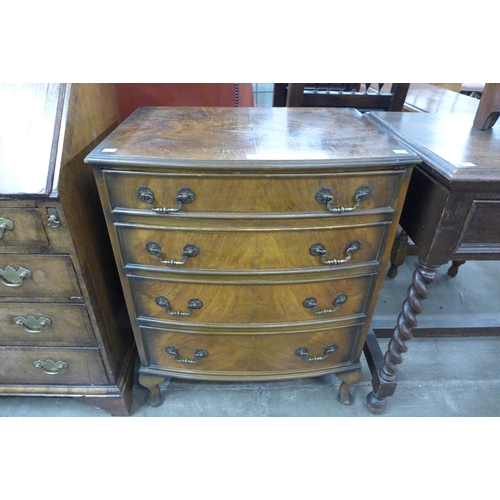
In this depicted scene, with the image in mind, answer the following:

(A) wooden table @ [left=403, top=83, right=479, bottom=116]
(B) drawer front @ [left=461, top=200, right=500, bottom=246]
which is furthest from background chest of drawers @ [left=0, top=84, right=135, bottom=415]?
(A) wooden table @ [left=403, top=83, right=479, bottom=116]

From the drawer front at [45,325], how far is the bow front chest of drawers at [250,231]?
171 mm

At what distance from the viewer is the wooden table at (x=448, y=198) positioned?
0.92 m

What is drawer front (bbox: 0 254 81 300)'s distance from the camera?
1009 millimetres

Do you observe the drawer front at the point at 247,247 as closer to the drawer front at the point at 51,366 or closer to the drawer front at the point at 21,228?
the drawer front at the point at 21,228

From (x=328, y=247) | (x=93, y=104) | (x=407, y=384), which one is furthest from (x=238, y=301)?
(x=407, y=384)

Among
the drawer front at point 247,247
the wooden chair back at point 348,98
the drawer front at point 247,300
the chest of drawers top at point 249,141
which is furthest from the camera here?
the wooden chair back at point 348,98

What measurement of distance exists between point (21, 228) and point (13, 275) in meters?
0.18

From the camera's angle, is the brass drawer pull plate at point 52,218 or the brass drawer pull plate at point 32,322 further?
the brass drawer pull plate at point 32,322

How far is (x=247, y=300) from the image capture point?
1125mm

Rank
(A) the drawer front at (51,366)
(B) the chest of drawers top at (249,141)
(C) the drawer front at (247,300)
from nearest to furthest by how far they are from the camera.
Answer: (B) the chest of drawers top at (249,141)
(C) the drawer front at (247,300)
(A) the drawer front at (51,366)

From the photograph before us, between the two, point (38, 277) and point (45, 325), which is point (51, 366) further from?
point (38, 277)

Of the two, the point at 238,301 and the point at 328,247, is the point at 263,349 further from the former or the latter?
the point at 328,247

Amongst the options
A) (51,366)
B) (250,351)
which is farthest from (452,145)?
(51,366)

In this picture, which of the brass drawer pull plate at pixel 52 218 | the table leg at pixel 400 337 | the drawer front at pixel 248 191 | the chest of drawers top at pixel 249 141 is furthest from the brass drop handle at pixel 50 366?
the table leg at pixel 400 337
